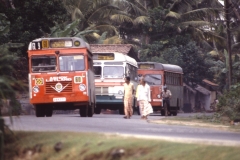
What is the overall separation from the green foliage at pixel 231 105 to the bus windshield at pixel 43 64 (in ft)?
24.3

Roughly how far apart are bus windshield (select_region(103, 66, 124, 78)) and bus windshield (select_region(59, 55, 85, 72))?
29.8 feet

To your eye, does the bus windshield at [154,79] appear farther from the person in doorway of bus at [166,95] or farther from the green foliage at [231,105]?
the green foliage at [231,105]

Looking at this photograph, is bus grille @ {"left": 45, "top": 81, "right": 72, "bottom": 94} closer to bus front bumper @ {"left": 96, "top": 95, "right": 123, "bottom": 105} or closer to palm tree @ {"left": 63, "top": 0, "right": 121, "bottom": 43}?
bus front bumper @ {"left": 96, "top": 95, "right": 123, "bottom": 105}

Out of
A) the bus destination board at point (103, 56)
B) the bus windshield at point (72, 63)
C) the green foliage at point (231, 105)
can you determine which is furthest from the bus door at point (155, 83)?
the bus windshield at point (72, 63)

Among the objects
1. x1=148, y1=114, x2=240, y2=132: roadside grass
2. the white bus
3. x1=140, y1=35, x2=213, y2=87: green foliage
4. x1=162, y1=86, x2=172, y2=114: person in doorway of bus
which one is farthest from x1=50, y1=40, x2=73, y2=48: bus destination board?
x1=140, y1=35, x2=213, y2=87: green foliage

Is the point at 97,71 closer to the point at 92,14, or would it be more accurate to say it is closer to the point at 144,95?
the point at 144,95

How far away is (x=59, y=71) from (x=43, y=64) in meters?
0.81

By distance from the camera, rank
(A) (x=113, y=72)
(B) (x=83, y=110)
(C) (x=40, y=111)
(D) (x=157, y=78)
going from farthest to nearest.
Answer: (D) (x=157, y=78) → (A) (x=113, y=72) → (B) (x=83, y=110) → (C) (x=40, y=111)

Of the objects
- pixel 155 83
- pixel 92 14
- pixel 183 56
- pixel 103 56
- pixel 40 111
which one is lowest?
pixel 40 111

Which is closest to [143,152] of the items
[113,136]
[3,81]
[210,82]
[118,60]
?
[113,136]

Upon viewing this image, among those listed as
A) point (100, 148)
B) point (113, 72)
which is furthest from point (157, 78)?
point (100, 148)

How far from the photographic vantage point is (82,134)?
1511 centimetres

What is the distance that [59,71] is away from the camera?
95.2 feet

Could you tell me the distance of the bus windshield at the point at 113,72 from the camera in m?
38.2
